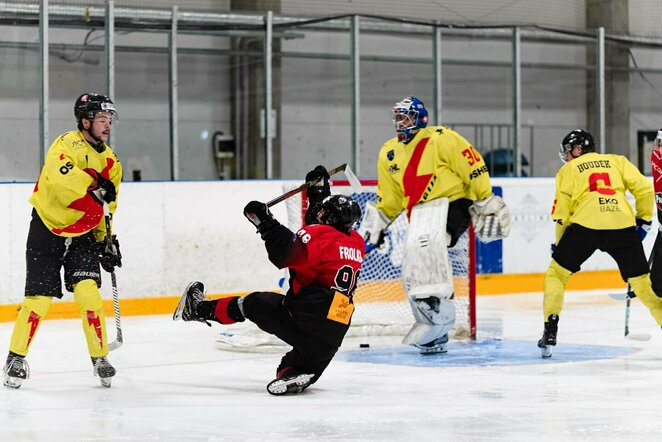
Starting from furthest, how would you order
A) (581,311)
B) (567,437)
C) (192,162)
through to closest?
1. (192,162)
2. (581,311)
3. (567,437)

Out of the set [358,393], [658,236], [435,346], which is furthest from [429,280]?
[358,393]

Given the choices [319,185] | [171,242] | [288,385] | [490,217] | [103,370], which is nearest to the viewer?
[288,385]

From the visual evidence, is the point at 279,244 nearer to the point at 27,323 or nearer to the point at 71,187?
the point at 71,187

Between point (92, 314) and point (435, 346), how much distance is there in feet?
6.39

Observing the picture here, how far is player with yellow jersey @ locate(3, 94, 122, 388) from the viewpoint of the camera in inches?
204

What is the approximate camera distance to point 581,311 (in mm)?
8461

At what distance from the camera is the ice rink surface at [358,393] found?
4258mm

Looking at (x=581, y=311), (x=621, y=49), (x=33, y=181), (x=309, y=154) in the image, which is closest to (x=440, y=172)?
(x=581, y=311)

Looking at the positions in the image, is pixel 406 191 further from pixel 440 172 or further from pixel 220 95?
pixel 220 95

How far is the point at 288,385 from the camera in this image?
16.3ft

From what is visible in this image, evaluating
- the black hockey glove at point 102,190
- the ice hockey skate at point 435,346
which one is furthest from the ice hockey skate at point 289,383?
the ice hockey skate at point 435,346

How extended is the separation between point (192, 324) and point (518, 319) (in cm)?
206

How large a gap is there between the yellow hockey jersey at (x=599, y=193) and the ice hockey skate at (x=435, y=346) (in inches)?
32.6

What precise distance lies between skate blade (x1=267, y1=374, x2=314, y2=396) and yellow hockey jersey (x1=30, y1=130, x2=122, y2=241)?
3.38 ft
